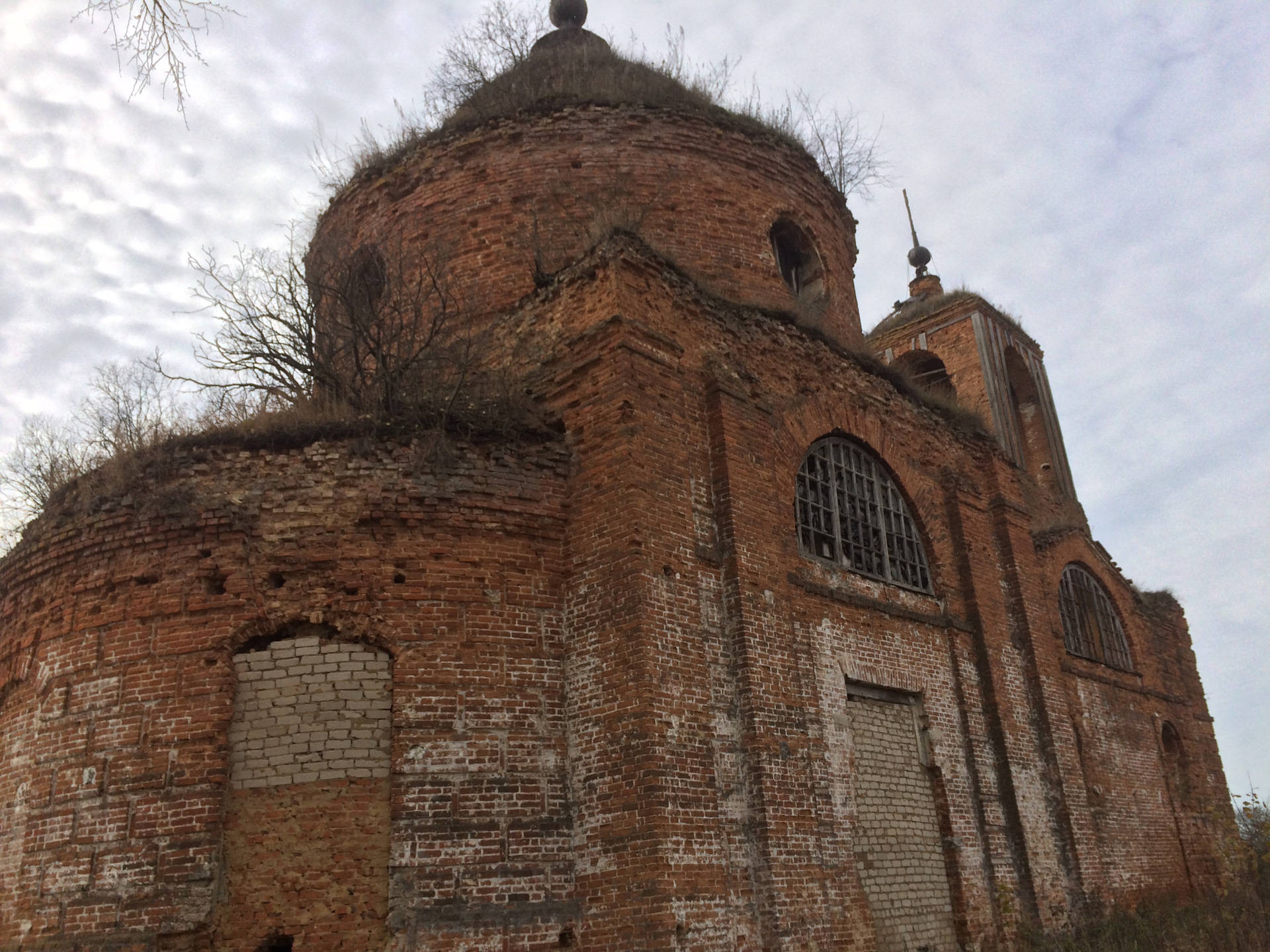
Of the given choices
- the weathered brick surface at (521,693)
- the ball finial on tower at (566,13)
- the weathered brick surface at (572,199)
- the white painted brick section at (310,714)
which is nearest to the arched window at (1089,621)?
the weathered brick surface at (521,693)

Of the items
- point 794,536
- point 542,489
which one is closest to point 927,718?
point 794,536

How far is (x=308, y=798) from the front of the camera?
6.80 meters

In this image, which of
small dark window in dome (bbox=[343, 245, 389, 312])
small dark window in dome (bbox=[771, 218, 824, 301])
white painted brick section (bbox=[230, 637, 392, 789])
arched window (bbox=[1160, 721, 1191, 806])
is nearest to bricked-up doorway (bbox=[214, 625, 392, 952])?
white painted brick section (bbox=[230, 637, 392, 789])

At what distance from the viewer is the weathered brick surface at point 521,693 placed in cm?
669

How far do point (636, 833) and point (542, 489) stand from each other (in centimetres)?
283

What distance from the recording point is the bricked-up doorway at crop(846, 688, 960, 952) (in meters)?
8.57

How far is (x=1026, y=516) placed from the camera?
13.1 m

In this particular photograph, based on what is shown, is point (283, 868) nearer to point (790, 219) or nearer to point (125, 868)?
A: point (125, 868)

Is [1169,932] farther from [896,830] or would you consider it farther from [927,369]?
[927,369]

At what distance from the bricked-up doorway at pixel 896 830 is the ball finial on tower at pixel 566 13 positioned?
11.6 meters

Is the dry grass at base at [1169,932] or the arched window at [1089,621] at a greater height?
the arched window at [1089,621]

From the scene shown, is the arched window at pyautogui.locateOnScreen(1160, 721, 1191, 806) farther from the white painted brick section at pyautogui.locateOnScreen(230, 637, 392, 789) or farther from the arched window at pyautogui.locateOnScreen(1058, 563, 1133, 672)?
the white painted brick section at pyautogui.locateOnScreen(230, 637, 392, 789)

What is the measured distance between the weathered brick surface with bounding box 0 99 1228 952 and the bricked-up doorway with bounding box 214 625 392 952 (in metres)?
0.02

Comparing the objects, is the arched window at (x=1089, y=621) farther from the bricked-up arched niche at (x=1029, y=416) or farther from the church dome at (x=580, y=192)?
the church dome at (x=580, y=192)
